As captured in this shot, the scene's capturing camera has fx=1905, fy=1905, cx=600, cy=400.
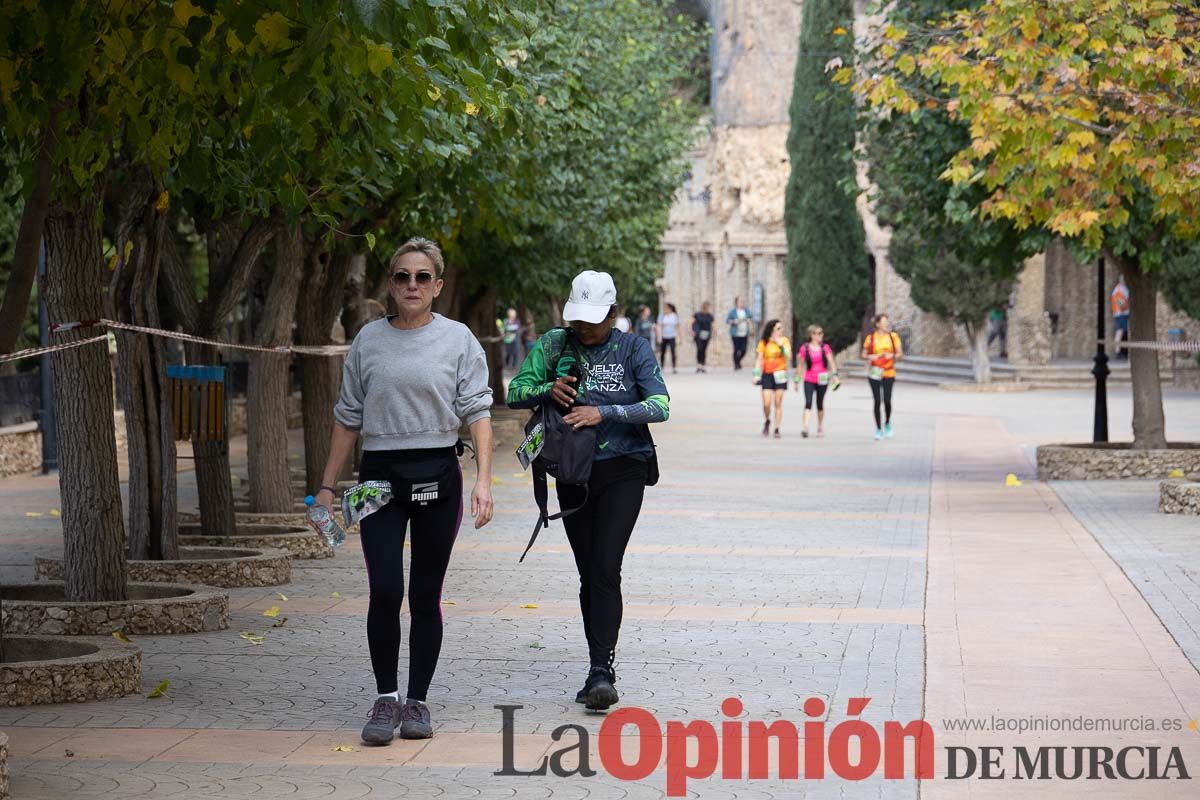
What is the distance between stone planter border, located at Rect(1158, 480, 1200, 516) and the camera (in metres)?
15.2

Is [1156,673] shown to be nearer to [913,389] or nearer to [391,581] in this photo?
[391,581]

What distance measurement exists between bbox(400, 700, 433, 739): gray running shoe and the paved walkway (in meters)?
0.07

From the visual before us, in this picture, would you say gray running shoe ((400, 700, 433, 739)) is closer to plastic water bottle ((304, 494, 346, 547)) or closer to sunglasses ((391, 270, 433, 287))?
plastic water bottle ((304, 494, 346, 547))

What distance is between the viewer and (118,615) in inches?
380

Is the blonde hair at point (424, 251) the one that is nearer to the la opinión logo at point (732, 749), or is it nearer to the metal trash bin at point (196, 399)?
the la opinión logo at point (732, 749)

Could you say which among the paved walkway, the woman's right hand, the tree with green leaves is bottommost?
the paved walkway

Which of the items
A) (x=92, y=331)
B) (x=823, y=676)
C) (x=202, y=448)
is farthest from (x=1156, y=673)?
(x=202, y=448)

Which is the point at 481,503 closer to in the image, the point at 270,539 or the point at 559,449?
the point at 559,449

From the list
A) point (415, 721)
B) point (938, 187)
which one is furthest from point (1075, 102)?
point (415, 721)

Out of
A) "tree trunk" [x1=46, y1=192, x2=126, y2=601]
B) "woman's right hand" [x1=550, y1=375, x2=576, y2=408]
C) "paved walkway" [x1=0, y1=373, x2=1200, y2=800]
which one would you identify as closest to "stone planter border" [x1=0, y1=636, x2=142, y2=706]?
"paved walkway" [x1=0, y1=373, x2=1200, y2=800]

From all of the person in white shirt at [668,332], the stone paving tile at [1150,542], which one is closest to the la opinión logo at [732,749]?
the stone paving tile at [1150,542]

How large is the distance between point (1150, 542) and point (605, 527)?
705 centimetres

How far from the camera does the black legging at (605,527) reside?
25.3 ft

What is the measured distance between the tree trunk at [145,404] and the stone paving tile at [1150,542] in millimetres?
5733
